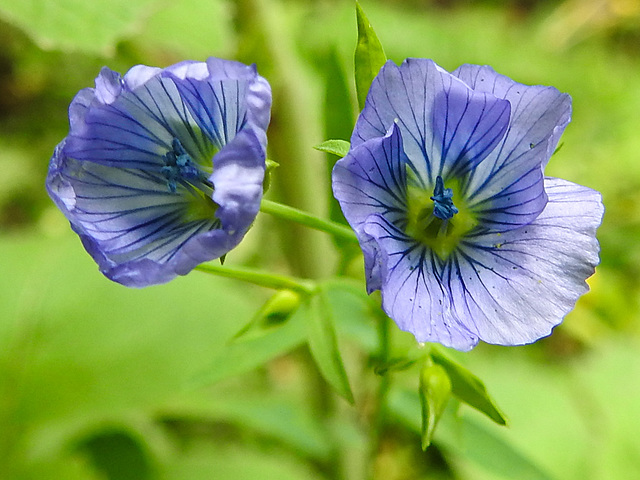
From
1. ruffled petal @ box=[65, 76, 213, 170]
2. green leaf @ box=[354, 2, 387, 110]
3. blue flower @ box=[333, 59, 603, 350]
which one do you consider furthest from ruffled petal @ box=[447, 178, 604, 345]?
ruffled petal @ box=[65, 76, 213, 170]

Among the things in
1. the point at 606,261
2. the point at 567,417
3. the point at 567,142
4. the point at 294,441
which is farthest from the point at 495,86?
the point at 567,142

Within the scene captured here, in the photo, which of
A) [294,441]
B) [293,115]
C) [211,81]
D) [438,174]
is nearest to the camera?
[211,81]

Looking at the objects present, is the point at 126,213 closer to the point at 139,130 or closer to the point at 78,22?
the point at 139,130

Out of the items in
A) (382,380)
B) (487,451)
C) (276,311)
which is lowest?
(487,451)

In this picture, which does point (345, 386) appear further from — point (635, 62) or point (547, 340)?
point (635, 62)

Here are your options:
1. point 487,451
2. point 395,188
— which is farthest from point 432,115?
point 487,451

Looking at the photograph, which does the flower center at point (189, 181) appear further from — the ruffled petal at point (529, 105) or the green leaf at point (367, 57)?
the ruffled petal at point (529, 105)

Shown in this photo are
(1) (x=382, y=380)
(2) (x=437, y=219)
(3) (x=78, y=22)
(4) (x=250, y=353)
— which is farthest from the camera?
(3) (x=78, y=22)
